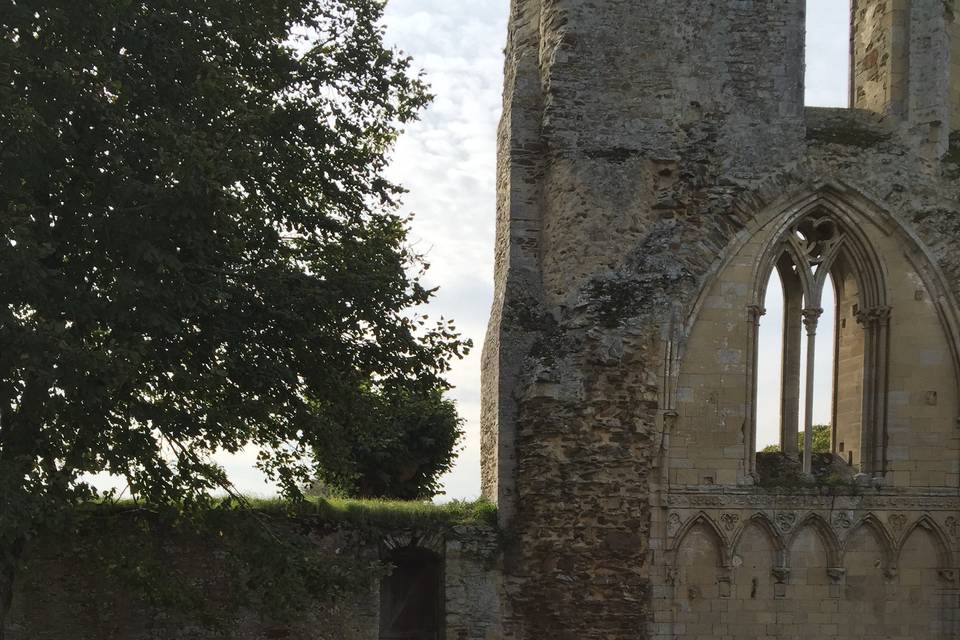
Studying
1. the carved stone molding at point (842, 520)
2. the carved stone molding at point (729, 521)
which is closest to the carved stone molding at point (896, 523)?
the carved stone molding at point (842, 520)

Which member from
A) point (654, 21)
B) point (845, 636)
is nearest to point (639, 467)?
point (845, 636)

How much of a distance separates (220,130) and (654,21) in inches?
189

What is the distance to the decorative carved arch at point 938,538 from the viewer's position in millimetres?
11508

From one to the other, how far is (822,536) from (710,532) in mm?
1148

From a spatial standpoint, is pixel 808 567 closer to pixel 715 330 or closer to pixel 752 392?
pixel 752 392

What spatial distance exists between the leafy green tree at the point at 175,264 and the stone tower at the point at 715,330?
169 cm

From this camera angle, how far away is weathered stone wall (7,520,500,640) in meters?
10.5

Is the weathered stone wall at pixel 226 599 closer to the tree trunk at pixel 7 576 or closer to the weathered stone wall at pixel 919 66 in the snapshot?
the tree trunk at pixel 7 576

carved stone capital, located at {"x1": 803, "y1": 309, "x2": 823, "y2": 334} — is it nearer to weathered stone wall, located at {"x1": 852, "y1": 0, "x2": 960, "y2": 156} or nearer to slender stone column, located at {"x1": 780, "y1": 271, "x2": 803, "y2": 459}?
slender stone column, located at {"x1": 780, "y1": 271, "x2": 803, "y2": 459}

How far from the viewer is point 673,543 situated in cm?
1117

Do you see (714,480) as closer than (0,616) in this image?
No

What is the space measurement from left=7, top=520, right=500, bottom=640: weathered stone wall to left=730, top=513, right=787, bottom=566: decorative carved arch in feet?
7.79

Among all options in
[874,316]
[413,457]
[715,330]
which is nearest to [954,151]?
[874,316]

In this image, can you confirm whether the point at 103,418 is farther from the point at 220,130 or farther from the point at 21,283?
→ the point at 220,130
